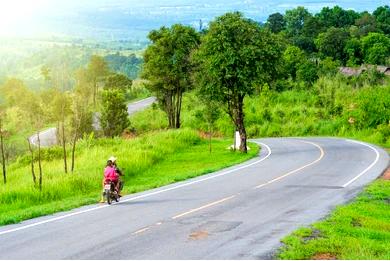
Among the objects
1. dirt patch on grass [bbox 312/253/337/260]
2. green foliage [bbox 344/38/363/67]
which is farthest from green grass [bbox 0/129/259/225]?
green foliage [bbox 344/38/363/67]

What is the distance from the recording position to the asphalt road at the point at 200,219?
1369cm

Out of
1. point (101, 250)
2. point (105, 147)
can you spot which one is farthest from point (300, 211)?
point (105, 147)

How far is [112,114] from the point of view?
57.3 metres

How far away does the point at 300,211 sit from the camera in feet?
62.4

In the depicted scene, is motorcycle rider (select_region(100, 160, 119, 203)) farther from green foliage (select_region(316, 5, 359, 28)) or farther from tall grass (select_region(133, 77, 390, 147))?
green foliage (select_region(316, 5, 359, 28))

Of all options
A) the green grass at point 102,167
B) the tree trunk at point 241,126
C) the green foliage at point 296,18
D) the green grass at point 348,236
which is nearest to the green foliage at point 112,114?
the green grass at point 102,167

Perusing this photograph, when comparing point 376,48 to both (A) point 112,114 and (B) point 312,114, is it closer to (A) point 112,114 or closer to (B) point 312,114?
(B) point 312,114

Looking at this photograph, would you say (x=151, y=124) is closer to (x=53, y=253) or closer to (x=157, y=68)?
(x=157, y=68)

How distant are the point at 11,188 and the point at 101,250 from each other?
1229 cm

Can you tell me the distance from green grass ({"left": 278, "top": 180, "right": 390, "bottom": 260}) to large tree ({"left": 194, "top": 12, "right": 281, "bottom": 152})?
66.5ft

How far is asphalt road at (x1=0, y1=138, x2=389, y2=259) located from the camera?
44.9ft

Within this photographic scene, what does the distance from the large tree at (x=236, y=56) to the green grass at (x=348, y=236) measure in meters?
20.3

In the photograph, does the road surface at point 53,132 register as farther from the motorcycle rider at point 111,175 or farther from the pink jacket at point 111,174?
the pink jacket at point 111,174

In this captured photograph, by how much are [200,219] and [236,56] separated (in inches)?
906
